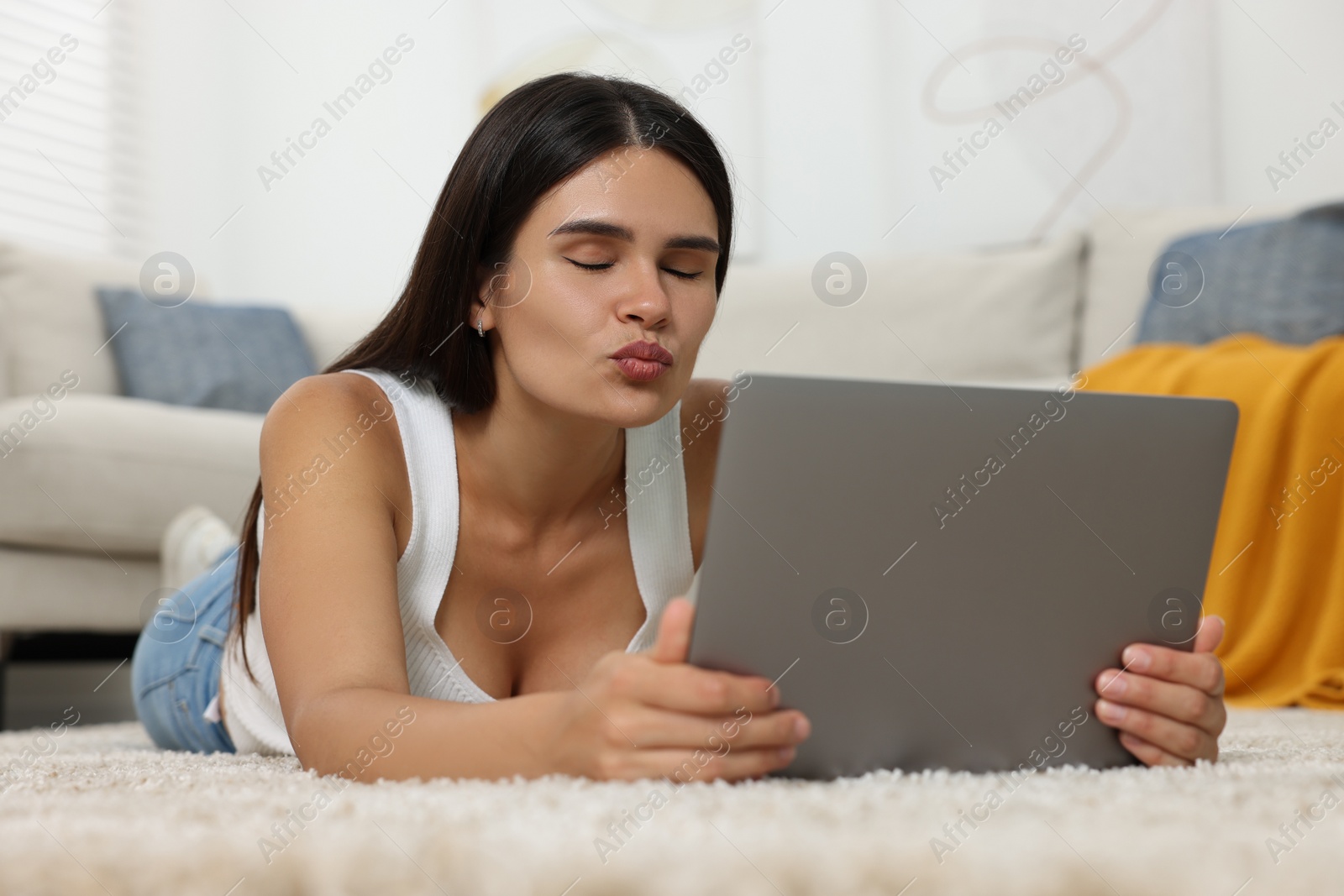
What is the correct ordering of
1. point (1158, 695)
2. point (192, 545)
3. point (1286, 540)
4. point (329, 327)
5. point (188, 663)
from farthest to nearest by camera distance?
point (329, 327)
point (192, 545)
point (1286, 540)
point (188, 663)
point (1158, 695)

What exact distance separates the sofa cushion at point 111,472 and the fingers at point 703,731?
64.3 inches

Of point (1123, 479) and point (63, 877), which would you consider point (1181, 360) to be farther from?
point (63, 877)

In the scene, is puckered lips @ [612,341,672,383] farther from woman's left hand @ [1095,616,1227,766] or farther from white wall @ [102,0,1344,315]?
white wall @ [102,0,1344,315]

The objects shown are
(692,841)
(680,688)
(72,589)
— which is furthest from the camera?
(72,589)

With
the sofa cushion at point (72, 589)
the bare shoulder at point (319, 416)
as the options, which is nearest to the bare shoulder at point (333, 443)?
the bare shoulder at point (319, 416)

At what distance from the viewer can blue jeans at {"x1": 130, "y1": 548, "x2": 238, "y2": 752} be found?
132 centimetres

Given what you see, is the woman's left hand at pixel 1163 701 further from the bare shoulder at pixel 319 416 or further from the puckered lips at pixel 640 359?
the bare shoulder at pixel 319 416

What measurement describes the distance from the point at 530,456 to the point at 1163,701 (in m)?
0.61

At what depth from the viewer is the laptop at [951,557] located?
615 millimetres

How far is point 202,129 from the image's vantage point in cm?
358

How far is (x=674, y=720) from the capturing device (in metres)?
0.60

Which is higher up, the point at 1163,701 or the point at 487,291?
the point at 487,291

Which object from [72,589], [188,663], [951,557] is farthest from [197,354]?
[951,557]

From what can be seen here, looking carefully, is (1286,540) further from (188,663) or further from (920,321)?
(188,663)
